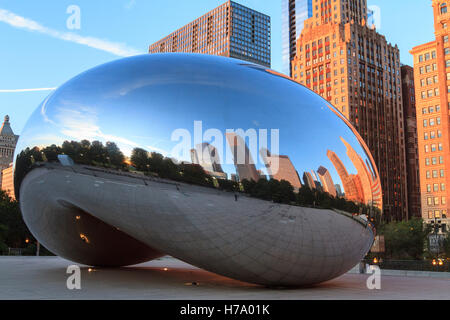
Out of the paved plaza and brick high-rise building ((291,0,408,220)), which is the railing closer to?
the paved plaza

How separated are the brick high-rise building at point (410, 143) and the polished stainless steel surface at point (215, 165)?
440 ft

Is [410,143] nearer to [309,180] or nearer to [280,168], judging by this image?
[309,180]

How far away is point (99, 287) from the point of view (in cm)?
965

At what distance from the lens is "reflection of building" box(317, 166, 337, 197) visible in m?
8.59

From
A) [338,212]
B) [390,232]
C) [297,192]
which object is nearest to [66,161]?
[297,192]

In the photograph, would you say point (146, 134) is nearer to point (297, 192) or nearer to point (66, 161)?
point (66, 161)

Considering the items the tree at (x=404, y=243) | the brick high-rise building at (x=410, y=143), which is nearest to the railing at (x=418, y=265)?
the tree at (x=404, y=243)

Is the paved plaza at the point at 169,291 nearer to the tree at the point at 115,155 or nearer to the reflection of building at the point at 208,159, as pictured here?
the reflection of building at the point at 208,159

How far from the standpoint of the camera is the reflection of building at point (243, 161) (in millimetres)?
8211

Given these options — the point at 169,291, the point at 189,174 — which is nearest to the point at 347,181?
the point at 189,174

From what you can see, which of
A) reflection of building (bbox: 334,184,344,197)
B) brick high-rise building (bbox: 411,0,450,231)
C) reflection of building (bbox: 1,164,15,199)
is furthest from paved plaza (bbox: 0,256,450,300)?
brick high-rise building (bbox: 411,0,450,231)

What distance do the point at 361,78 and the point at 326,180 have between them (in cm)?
11995

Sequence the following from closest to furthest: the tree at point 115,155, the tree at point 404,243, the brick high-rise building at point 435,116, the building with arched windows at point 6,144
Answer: the tree at point 115,155, the tree at point 404,243, the brick high-rise building at point 435,116, the building with arched windows at point 6,144

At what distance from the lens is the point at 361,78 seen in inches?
4786
